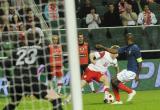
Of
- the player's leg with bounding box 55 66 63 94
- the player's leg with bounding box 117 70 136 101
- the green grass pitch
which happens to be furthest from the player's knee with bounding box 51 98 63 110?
the player's leg with bounding box 117 70 136 101

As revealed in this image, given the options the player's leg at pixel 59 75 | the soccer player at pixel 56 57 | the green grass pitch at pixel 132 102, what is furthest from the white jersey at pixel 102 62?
the soccer player at pixel 56 57

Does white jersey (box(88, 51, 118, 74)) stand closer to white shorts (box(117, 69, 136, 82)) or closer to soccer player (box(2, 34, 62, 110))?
white shorts (box(117, 69, 136, 82))

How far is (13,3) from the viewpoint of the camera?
10016mm

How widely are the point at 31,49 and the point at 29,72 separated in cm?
34

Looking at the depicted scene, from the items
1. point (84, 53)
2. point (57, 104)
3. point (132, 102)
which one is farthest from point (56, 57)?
point (84, 53)

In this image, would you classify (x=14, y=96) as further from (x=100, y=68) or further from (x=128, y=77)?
(x=128, y=77)

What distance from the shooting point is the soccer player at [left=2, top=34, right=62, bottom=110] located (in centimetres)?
945

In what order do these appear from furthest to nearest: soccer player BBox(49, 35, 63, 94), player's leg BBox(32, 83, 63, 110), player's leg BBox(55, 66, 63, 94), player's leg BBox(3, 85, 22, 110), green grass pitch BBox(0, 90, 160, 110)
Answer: green grass pitch BBox(0, 90, 160, 110)
player's leg BBox(3, 85, 22, 110)
player's leg BBox(32, 83, 63, 110)
player's leg BBox(55, 66, 63, 94)
soccer player BBox(49, 35, 63, 94)

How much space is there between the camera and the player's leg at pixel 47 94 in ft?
30.9

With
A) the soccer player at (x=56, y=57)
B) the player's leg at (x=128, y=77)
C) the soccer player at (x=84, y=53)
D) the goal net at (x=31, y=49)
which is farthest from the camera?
the soccer player at (x=84, y=53)

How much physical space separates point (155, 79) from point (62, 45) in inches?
485

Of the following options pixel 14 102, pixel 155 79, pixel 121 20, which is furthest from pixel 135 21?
pixel 14 102

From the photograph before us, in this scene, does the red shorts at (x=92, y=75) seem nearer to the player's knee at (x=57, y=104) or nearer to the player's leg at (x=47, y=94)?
the player's leg at (x=47, y=94)

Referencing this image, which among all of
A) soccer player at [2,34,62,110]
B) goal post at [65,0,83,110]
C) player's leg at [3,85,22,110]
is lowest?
player's leg at [3,85,22,110]
